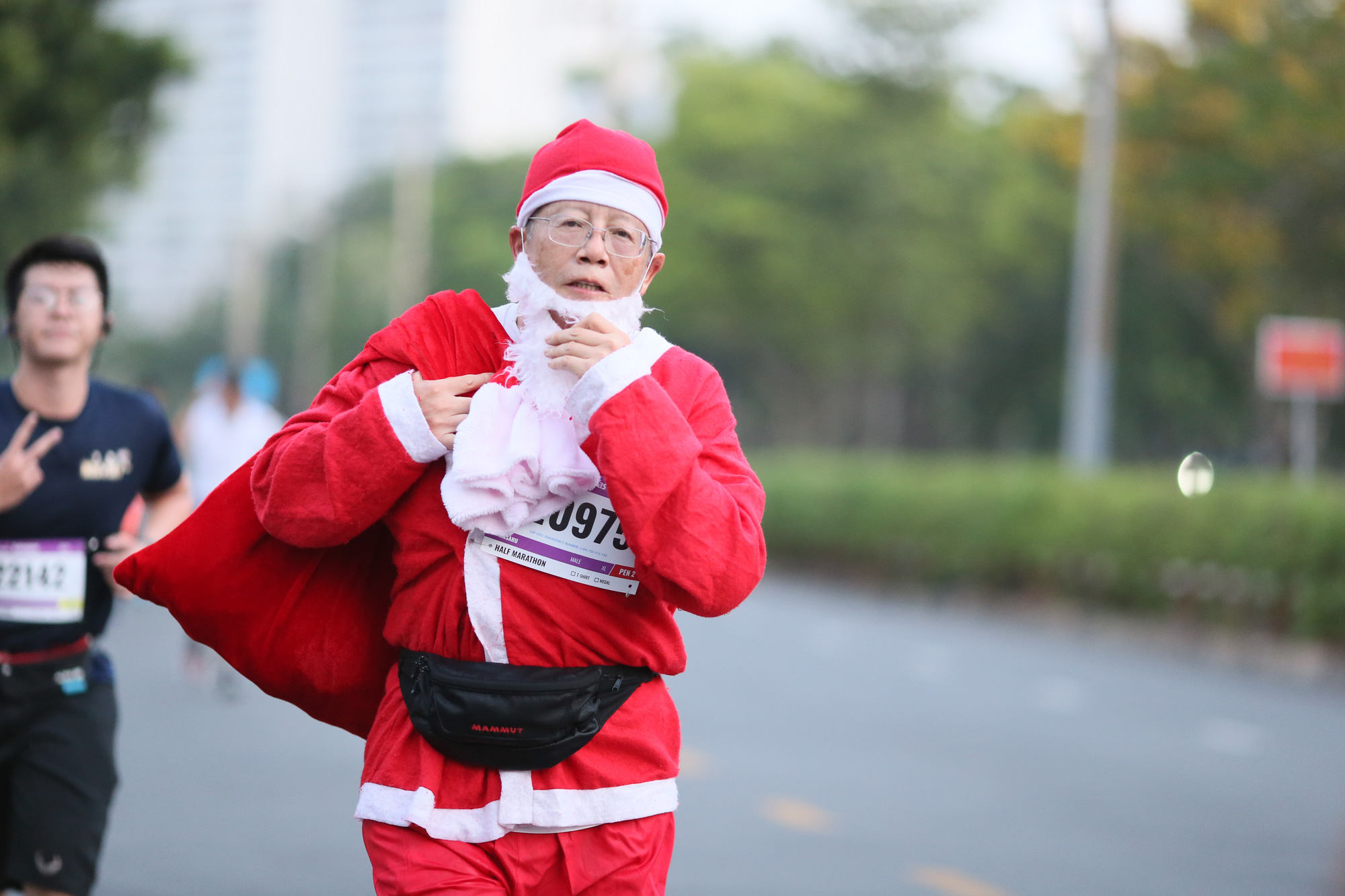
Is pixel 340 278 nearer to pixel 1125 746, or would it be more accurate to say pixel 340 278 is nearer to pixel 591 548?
pixel 1125 746

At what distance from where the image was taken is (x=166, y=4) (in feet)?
587

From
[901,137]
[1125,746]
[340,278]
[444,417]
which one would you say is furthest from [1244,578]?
[340,278]

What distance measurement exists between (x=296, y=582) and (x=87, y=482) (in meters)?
1.59

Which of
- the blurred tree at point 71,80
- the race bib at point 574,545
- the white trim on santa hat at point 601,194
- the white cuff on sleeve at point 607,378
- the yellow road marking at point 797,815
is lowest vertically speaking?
the yellow road marking at point 797,815

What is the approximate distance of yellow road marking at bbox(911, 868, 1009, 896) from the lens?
696 centimetres

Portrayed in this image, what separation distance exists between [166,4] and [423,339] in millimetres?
187978

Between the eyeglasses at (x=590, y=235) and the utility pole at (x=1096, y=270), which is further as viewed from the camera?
the utility pole at (x=1096, y=270)

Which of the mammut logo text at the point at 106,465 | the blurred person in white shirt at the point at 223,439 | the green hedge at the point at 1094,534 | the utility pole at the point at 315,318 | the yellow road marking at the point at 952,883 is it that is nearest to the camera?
the mammut logo text at the point at 106,465

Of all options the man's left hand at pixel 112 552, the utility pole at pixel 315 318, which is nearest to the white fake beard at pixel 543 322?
the man's left hand at pixel 112 552

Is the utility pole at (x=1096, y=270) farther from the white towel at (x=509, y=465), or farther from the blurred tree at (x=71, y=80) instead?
the white towel at (x=509, y=465)

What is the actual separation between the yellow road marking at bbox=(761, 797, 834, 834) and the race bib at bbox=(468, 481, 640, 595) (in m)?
5.29

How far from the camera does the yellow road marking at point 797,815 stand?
820 cm

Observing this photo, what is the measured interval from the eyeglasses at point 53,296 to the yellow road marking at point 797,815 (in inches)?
181

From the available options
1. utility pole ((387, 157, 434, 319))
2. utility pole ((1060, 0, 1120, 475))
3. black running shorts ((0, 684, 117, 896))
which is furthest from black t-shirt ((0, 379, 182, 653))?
utility pole ((387, 157, 434, 319))
